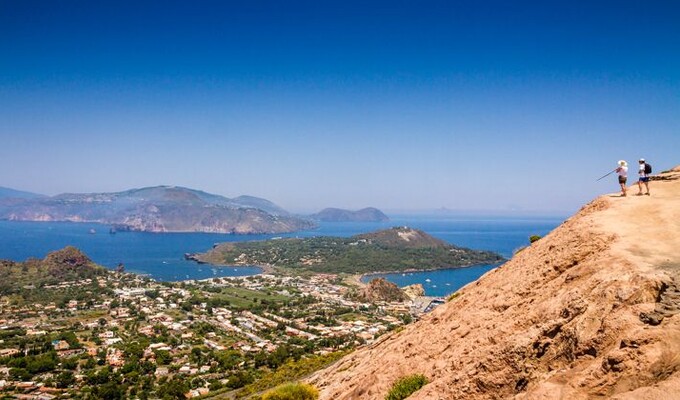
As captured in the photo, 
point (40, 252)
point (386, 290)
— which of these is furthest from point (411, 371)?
point (40, 252)

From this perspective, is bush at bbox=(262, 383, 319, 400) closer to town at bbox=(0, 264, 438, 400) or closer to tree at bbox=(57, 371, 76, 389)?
town at bbox=(0, 264, 438, 400)

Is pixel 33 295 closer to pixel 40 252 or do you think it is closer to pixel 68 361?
pixel 68 361

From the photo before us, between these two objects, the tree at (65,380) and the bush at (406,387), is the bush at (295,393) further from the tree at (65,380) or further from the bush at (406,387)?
the tree at (65,380)

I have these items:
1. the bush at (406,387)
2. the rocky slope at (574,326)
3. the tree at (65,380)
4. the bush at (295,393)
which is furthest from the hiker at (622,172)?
the tree at (65,380)

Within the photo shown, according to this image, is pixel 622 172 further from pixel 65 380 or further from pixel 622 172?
pixel 65 380

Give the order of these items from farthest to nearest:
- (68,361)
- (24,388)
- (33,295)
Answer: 1. (33,295)
2. (68,361)
3. (24,388)
